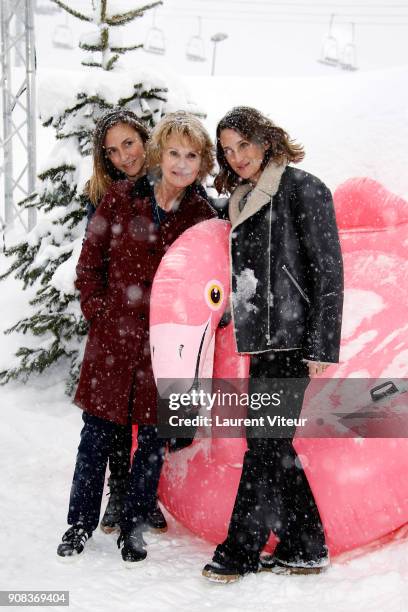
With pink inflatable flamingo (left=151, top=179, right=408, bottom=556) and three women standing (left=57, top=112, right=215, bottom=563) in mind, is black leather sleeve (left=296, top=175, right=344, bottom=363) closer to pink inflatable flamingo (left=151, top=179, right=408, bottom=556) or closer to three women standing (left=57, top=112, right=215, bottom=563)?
pink inflatable flamingo (left=151, top=179, right=408, bottom=556)

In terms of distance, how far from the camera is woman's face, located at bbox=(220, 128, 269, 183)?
2344 millimetres

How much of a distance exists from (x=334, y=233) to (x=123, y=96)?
220 centimetres

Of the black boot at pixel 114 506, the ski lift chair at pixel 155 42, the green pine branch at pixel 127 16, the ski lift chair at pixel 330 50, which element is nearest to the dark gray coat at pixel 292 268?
the black boot at pixel 114 506

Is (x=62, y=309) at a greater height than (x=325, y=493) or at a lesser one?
greater

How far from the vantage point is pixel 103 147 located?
9.29ft

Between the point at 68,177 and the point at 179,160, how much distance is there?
6.44 feet

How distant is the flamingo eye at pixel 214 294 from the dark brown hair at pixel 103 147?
0.80m

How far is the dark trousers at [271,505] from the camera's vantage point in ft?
7.77

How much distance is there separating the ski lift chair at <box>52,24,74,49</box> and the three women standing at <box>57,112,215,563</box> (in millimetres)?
17894

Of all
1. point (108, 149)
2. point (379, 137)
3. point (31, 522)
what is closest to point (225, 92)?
point (379, 137)

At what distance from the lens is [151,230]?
2.53 metres

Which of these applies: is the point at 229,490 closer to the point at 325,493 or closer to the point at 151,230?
the point at 325,493

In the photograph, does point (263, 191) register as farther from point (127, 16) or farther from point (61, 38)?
point (61, 38)

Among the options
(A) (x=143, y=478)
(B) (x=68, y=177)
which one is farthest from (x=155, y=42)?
(A) (x=143, y=478)
